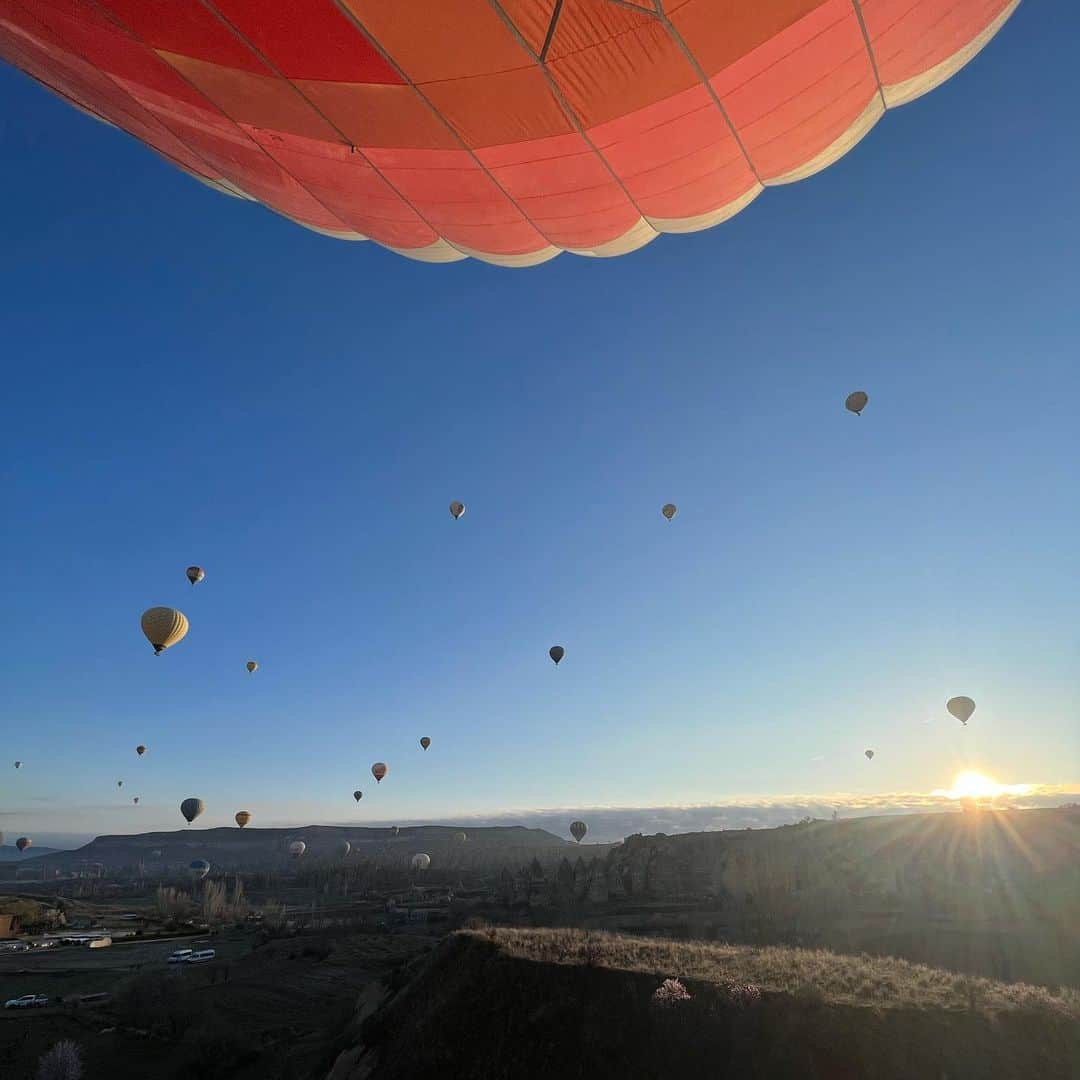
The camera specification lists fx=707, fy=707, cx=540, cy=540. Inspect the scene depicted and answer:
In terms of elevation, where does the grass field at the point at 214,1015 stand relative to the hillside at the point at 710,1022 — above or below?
below

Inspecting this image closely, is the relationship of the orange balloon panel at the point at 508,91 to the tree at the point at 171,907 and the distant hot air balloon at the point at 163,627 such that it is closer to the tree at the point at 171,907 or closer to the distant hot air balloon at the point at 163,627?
the distant hot air balloon at the point at 163,627

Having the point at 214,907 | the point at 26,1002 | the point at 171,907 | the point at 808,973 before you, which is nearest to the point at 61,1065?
the point at 26,1002

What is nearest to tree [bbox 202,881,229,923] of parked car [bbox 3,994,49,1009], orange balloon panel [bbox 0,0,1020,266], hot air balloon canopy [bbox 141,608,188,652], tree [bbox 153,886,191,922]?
tree [bbox 153,886,191,922]

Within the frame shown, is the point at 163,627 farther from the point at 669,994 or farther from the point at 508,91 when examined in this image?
the point at 508,91

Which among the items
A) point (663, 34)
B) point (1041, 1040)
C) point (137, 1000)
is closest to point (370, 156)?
point (663, 34)

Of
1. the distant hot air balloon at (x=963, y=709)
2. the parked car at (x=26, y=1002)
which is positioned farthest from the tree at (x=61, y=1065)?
the distant hot air balloon at (x=963, y=709)

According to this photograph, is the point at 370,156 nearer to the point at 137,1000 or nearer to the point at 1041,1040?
the point at 1041,1040

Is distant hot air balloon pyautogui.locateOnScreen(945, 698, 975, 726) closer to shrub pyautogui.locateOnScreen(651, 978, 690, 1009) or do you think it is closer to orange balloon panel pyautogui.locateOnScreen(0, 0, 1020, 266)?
shrub pyautogui.locateOnScreen(651, 978, 690, 1009)
